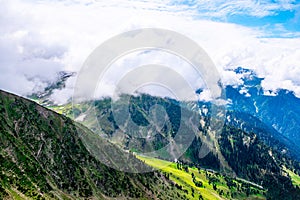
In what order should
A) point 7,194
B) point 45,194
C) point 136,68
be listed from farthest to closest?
point 45,194 < point 7,194 < point 136,68

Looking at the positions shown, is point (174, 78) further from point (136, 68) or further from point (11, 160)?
point (11, 160)

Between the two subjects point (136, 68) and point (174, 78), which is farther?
point (174, 78)

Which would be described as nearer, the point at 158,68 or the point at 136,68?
the point at 136,68

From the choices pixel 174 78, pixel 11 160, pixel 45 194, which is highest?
pixel 174 78

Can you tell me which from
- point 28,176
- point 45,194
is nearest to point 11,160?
point 28,176

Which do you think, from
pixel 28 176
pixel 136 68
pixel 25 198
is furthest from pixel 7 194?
pixel 136 68

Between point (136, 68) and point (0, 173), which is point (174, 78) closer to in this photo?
point (136, 68)

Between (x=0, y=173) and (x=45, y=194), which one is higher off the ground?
(x=0, y=173)

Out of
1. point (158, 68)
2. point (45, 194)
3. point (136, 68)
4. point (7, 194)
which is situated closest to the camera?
point (136, 68)

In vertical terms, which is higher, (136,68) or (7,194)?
(136,68)
